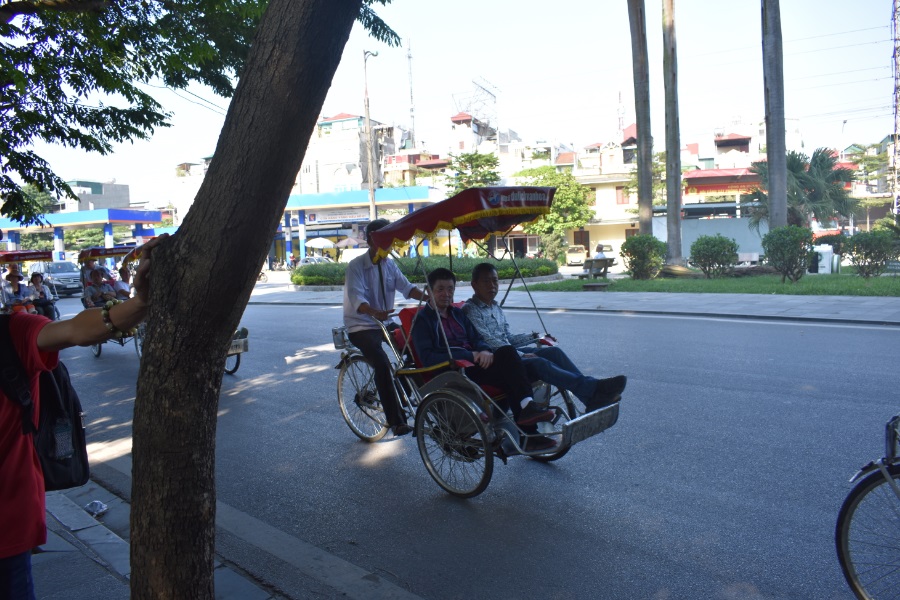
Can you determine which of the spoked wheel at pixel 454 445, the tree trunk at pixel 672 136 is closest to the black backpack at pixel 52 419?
the spoked wheel at pixel 454 445

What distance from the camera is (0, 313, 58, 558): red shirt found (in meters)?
2.48

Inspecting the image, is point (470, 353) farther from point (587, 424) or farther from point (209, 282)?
point (209, 282)

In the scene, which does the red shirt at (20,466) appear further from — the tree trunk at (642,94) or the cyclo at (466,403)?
the tree trunk at (642,94)

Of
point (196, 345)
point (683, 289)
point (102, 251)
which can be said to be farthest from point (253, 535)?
point (683, 289)

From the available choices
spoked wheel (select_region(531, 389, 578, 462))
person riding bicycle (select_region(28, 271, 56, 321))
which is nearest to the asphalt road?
spoked wheel (select_region(531, 389, 578, 462))

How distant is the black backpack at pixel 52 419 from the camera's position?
2500 millimetres

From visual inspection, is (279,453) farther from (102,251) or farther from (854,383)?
(102,251)

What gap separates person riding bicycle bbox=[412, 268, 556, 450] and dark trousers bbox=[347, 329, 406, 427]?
55 cm

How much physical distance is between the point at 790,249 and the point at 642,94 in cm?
840

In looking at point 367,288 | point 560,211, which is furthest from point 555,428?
point 560,211

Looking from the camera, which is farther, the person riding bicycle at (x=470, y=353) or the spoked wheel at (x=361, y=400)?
the spoked wheel at (x=361, y=400)

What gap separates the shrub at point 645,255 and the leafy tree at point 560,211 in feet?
80.8

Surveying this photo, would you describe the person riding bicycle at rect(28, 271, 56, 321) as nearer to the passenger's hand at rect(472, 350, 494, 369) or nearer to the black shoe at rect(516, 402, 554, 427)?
the passenger's hand at rect(472, 350, 494, 369)

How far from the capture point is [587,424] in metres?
4.86
